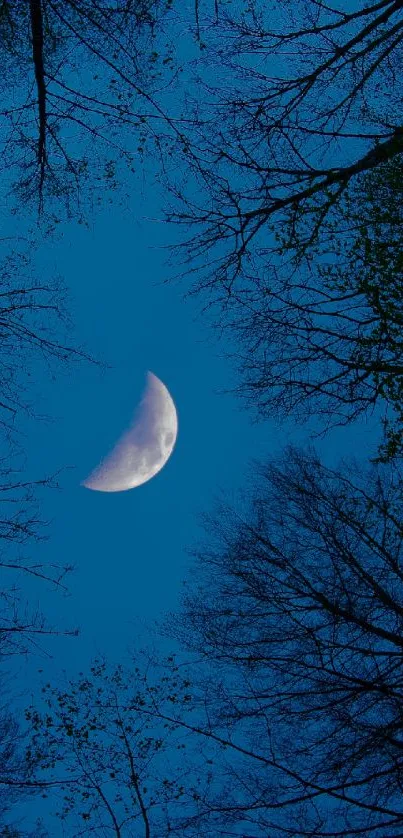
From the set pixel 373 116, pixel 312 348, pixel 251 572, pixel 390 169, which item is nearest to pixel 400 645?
pixel 251 572

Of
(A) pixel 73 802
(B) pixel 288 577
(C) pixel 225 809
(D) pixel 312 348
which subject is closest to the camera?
(C) pixel 225 809

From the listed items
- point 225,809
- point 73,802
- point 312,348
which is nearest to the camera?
point 225,809

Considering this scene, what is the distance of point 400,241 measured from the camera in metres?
6.01

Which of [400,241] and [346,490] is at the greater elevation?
[400,241]

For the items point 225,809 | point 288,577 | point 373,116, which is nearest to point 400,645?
point 288,577

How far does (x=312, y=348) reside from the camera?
6.45m

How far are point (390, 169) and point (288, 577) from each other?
4.84 m

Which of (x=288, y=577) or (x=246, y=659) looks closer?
(x=246, y=659)

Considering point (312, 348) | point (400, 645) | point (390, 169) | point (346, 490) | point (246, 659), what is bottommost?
point (400, 645)

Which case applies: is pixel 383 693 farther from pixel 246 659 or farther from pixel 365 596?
pixel 246 659

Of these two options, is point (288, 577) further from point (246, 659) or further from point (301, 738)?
point (301, 738)

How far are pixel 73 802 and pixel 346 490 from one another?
6391 mm

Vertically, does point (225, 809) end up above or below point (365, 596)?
below

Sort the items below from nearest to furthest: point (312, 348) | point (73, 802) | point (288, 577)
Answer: point (312, 348) < point (288, 577) < point (73, 802)
